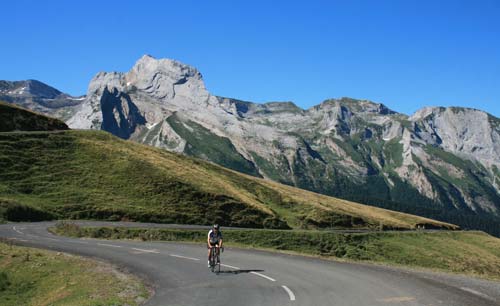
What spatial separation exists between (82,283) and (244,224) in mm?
50951

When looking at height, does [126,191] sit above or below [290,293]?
above

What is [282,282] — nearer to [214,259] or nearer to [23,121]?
[214,259]

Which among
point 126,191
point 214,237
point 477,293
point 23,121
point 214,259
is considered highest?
point 23,121

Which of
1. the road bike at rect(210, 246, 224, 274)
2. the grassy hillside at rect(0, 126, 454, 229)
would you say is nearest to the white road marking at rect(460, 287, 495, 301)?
the road bike at rect(210, 246, 224, 274)

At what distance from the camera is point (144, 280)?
22.9 m

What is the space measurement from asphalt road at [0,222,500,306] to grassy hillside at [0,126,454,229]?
30760 mm

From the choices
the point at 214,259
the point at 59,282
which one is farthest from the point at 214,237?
the point at 59,282

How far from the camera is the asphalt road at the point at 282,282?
18328 mm

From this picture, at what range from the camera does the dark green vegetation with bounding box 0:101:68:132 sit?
9411cm

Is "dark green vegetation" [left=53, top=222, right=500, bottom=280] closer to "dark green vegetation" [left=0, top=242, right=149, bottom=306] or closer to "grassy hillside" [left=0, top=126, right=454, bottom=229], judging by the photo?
"grassy hillside" [left=0, top=126, right=454, bottom=229]

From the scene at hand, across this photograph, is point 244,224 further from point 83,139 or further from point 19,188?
point 83,139

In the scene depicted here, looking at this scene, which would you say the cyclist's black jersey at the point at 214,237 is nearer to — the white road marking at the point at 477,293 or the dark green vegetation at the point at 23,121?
the white road marking at the point at 477,293

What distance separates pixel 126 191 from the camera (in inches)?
2879

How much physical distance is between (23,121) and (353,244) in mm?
73873
